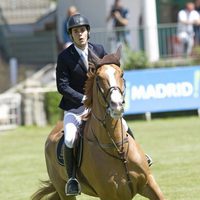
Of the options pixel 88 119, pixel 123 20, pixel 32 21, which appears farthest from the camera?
Answer: pixel 32 21

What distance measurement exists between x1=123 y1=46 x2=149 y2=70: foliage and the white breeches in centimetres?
1334

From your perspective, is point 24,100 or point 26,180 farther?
point 24,100

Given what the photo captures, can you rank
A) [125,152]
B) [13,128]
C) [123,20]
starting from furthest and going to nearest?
[123,20]
[13,128]
[125,152]

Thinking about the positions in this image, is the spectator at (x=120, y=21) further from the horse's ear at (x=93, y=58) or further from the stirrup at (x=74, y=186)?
the horse's ear at (x=93, y=58)

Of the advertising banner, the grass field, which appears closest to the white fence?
the grass field

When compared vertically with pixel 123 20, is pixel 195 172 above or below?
below

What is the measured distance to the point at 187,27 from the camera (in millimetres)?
23734

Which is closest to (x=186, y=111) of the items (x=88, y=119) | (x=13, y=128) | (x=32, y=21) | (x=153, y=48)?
(x=153, y=48)

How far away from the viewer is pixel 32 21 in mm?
36500

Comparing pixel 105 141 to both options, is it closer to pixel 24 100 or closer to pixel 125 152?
pixel 125 152

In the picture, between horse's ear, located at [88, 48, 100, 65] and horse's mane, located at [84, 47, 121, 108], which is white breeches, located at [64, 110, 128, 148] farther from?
horse's ear, located at [88, 48, 100, 65]

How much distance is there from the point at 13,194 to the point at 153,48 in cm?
1271

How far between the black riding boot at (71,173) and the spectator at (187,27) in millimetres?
15089

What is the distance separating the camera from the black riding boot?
886 cm
